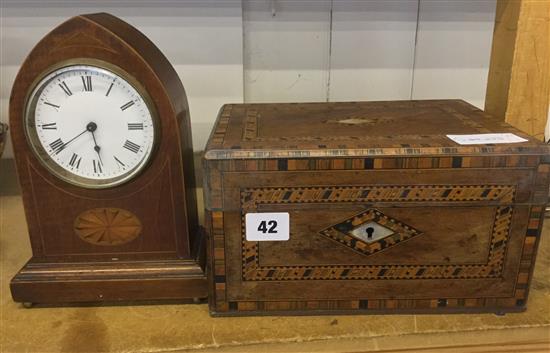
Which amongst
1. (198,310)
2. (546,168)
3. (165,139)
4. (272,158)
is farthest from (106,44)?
(546,168)

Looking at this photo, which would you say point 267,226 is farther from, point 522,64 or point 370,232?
point 522,64

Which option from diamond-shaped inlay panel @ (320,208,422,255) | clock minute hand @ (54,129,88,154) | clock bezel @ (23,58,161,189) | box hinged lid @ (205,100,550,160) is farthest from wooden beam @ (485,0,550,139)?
clock minute hand @ (54,129,88,154)

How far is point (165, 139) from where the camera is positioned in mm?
765

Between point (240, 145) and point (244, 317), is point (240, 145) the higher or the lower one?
the higher one

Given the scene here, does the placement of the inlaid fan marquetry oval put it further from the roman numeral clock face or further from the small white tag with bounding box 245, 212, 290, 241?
the small white tag with bounding box 245, 212, 290, 241

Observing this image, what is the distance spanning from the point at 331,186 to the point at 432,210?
161 mm

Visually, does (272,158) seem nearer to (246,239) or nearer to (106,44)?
(246,239)

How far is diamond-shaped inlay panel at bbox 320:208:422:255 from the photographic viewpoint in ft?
2.49

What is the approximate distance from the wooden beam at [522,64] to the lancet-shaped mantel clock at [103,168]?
0.62 m

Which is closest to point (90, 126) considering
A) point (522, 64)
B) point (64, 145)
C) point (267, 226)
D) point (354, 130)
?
point (64, 145)

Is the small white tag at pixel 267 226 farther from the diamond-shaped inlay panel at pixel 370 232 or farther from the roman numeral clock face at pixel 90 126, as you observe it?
the roman numeral clock face at pixel 90 126

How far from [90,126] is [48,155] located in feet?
0.27

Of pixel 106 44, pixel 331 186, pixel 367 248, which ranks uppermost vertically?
pixel 106 44

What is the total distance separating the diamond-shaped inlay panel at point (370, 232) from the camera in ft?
2.49
